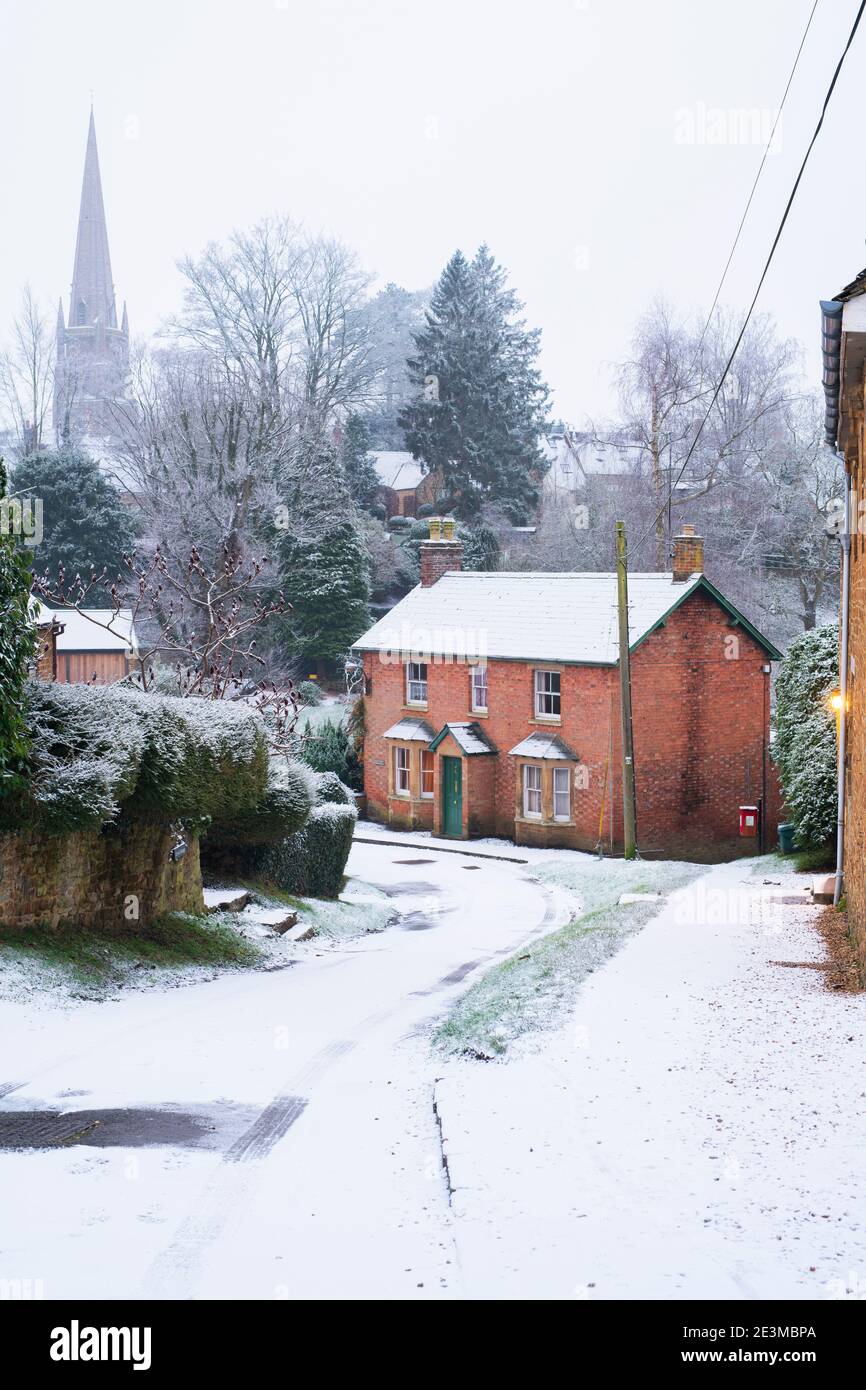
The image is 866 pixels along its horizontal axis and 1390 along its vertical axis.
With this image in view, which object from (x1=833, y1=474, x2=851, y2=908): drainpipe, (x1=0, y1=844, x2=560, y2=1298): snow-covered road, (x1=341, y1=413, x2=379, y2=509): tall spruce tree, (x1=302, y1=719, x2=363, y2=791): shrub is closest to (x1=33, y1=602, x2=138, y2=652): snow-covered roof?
(x1=302, y1=719, x2=363, y2=791): shrub

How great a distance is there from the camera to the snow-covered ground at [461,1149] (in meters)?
6.27

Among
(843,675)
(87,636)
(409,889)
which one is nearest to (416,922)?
(409,889)

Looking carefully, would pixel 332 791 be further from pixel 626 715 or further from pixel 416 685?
pixel 416 685

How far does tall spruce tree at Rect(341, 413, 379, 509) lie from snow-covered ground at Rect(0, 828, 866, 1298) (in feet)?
161

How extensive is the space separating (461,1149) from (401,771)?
3424 cm

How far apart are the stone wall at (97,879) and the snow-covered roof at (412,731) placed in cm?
2120

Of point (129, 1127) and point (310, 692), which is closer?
point (129, 1127)

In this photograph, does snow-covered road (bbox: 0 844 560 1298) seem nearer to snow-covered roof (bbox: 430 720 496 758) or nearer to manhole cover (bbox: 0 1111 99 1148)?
manhole cover (bbox: 0 1111 99 1148)

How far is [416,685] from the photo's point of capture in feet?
139

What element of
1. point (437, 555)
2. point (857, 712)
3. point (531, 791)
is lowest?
point (531, 791)

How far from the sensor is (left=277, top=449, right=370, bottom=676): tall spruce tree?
2030 inches

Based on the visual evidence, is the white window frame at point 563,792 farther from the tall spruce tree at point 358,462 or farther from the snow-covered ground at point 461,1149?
the tall spruce tree at point 358,462
